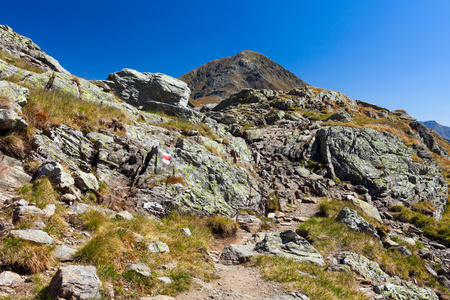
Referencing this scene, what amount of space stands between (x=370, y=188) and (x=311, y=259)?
61.2 ft

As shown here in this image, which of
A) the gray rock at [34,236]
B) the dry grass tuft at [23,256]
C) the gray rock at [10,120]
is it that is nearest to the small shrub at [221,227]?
the gray rock at [34,236]

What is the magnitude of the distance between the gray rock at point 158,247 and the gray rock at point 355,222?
11581mm

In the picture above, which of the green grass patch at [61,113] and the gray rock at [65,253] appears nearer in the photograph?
the gray rock at [65,253]

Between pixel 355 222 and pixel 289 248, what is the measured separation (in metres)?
6.21

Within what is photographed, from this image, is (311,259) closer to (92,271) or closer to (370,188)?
(92,271)

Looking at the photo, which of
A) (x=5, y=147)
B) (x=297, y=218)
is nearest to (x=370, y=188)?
(x=297, y=218)

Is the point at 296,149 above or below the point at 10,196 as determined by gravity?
above

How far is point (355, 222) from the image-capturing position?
13438 millimetres

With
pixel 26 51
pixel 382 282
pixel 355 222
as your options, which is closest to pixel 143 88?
pixel 26 51

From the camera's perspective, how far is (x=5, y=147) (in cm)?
725

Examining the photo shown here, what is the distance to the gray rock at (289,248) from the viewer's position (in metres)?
9.41

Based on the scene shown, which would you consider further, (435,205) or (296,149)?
(296,149)

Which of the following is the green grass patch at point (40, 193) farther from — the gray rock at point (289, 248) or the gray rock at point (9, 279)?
the gray rock at point (289, 248)

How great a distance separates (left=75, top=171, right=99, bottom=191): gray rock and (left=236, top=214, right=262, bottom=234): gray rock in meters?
8.18
